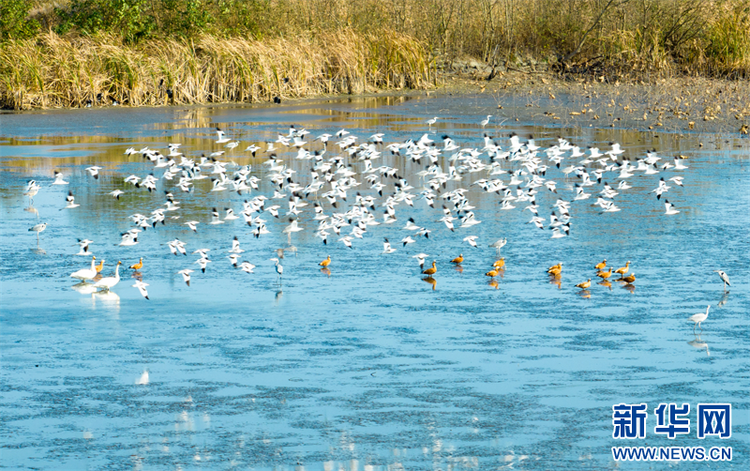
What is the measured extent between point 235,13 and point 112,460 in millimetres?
28091

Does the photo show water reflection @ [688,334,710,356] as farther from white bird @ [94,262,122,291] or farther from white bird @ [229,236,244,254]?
white bird @ [94,262,122,291]

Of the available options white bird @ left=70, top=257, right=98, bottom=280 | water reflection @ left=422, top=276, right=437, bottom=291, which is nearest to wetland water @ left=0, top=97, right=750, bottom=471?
water reflection @ left=422, top=276, right=437, bottom=291

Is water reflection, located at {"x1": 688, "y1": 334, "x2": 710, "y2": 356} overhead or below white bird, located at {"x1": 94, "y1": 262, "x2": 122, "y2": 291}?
below

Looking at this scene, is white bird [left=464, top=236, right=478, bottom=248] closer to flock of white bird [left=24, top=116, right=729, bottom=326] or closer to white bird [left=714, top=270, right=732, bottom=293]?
flock of white bird [left=24, top=116, right=729, bottom=326]

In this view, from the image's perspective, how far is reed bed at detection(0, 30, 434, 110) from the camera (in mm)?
25391

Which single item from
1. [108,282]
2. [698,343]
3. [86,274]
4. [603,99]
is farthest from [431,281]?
[603,99]

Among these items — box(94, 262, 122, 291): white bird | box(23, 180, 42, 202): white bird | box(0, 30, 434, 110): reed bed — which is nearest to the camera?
box(94, 262, 122, 291): white bird

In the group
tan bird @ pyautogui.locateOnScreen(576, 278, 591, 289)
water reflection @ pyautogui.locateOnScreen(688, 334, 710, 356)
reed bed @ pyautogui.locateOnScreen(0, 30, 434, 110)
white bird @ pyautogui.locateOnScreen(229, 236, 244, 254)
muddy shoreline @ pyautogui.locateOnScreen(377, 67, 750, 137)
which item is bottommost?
water reflection @ pyautogui.locateOnScreen(688, 334, 710, 356)

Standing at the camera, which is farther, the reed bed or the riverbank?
the reed bed

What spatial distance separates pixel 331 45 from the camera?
29.7 meters

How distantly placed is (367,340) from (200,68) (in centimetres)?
2075

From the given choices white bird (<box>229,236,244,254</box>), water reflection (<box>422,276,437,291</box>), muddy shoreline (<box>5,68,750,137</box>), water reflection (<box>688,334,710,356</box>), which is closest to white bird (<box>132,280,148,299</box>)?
white bird (<box>229,236,244,254</box>)

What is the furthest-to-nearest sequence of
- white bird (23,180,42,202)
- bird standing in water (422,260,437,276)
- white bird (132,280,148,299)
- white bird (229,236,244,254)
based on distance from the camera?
white bird (23,180,42,202)
white bird (229,236,244,254)
bird standing in water (422,260,437,276)
white bird (132,280,148,299)

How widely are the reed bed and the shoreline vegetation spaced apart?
0.04 metres
